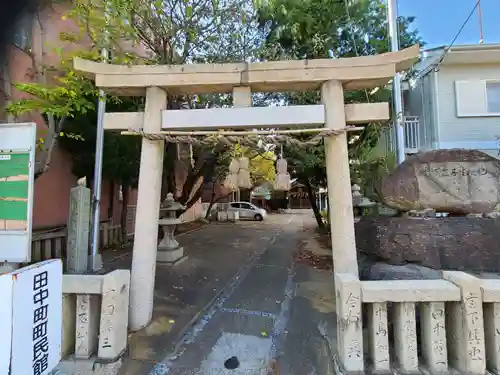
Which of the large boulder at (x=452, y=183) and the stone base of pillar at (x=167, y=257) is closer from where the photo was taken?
the large boulder at (x=452, y=183)

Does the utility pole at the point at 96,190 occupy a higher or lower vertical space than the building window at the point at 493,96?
lower

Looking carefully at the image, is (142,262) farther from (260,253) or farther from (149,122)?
(260,253)

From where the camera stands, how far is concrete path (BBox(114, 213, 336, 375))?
11.6 feet

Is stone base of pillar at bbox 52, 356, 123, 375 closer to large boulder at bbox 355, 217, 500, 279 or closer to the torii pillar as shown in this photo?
the torii pillar

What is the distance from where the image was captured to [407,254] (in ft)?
13.6

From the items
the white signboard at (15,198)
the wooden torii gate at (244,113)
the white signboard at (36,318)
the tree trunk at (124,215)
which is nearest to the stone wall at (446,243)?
the wooden torii gate at (244,113)

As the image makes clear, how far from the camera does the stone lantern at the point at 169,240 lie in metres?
8.28

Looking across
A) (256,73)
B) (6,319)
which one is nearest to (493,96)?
(256,73)

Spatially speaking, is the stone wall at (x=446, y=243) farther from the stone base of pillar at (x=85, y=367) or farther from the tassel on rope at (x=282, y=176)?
the stone base of pillar at (x=85, y=367)

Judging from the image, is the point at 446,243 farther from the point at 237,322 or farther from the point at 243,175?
the point at 237,322

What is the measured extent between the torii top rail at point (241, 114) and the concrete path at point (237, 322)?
0.60m

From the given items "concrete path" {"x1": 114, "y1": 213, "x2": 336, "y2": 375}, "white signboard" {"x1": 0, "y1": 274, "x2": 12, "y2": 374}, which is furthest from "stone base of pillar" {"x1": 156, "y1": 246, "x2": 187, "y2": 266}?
"white signboard" {"x1": 0, "y1": 274, "x2": 12, "y2": 374}

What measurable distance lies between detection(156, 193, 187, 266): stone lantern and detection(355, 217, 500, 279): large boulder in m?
5.61

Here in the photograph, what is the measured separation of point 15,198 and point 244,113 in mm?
2690
